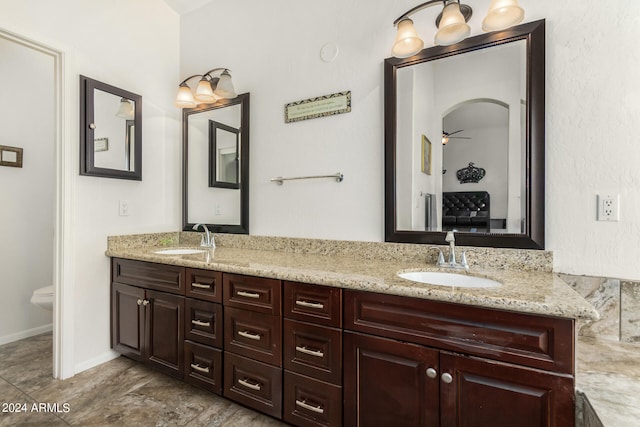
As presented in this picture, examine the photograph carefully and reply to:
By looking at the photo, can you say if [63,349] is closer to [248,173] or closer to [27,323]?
[27,323]

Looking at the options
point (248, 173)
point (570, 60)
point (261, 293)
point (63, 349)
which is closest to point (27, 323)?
point (63, 349)

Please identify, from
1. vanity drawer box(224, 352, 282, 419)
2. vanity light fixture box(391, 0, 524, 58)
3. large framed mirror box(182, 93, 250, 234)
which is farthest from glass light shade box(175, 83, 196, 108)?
vanity drawer box(224, 352, 282, 419)

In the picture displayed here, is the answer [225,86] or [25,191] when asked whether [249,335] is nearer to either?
[225,86]

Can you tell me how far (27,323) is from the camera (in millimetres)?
2641

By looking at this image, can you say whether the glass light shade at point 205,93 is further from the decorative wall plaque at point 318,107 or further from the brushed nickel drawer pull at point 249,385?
the brushed nickel drawer pull at point 249,385

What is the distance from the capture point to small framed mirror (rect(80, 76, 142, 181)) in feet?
6.59

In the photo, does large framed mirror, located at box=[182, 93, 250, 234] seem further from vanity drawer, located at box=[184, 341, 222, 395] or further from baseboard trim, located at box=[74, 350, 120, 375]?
baseboard trim, located at box=[74, 350, 120, 375]

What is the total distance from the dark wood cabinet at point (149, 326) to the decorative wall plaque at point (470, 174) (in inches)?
66.8

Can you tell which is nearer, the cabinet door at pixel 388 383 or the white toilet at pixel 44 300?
the cabinet door at pixel 388 383

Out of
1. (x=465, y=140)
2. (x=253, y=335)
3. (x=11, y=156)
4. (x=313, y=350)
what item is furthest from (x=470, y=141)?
(x=11, y=156)

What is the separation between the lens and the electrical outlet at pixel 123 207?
88.4 inches

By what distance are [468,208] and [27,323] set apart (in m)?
3.54

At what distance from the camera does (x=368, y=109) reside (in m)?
1.87

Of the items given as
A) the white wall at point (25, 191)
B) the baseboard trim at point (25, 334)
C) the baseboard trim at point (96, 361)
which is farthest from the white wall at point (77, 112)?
the baseboard trim at point (25, 334)
